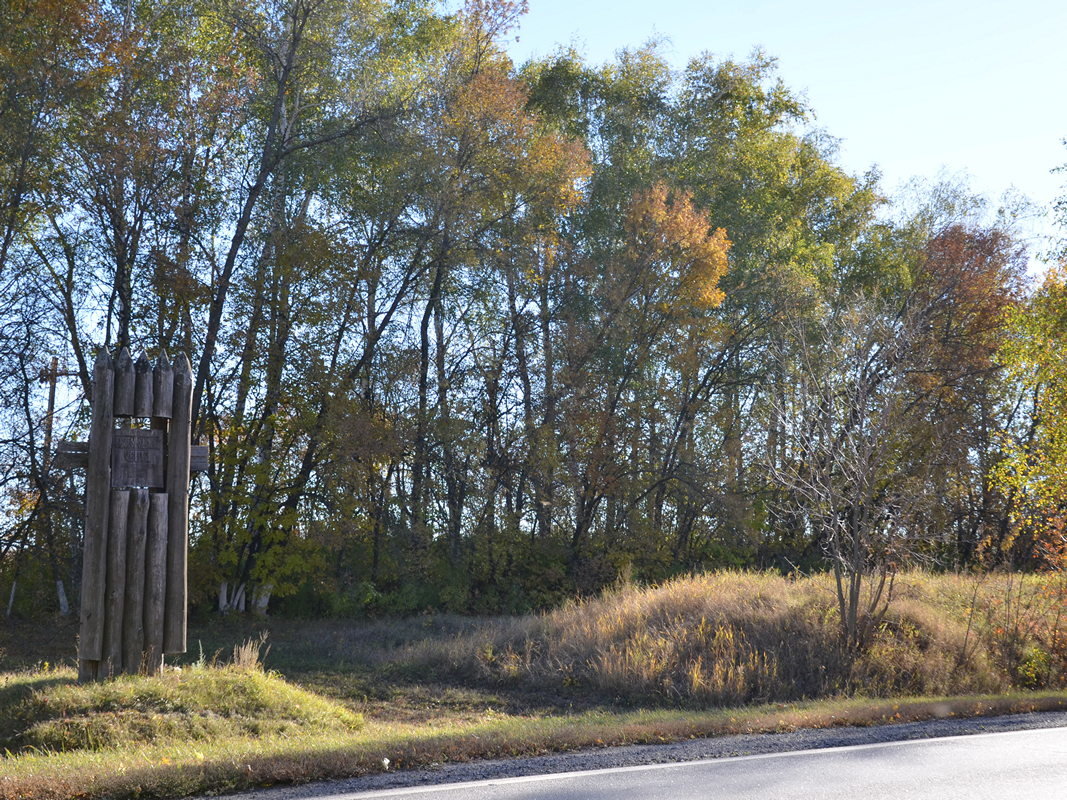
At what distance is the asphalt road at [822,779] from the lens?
22.9 feet

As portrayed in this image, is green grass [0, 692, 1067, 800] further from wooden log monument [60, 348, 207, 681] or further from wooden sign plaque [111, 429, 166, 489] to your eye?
wooden sign plaque [111, 429, 166, 489]

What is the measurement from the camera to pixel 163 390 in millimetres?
11789

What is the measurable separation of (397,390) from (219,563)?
6510 millimetres

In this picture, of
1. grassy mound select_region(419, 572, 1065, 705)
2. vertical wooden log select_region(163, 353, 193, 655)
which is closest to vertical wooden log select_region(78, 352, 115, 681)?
vertical wooden log select_region(163, 353, 193, 655)

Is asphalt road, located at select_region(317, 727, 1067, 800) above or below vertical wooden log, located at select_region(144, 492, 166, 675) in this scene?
below

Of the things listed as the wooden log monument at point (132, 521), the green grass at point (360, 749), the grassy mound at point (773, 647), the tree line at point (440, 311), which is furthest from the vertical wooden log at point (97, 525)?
the tree line at point (440, 311)

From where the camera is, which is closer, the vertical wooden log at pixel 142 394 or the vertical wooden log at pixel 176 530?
the vertical wooden log at pixel 176 530

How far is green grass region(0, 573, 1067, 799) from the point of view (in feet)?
27.6

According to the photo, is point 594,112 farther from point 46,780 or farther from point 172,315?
point 46,780

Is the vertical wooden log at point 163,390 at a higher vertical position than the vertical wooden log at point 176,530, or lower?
higher

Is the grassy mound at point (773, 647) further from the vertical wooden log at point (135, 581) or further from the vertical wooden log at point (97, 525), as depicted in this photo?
the vertical wooden log at point (97, 525)

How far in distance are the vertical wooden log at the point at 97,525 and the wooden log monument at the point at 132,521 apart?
0.04 ft

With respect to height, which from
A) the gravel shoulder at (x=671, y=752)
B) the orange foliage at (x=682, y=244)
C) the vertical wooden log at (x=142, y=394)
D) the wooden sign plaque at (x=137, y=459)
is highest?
the orange foliage at (x=682, y=244)

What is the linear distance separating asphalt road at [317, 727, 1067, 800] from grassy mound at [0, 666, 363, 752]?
150 inches
